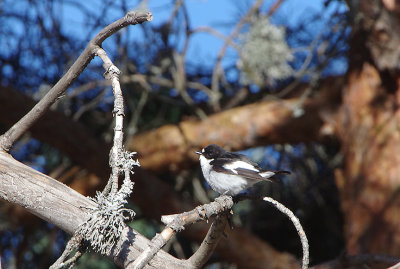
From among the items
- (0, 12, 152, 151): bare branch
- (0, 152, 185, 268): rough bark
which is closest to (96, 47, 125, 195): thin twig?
(0, 12, 152, 151): bare branch

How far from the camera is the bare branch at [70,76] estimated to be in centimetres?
189

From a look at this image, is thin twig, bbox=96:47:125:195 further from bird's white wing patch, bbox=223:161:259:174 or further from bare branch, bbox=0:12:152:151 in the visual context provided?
bird's white wing patch, bbox=223:161:259:174

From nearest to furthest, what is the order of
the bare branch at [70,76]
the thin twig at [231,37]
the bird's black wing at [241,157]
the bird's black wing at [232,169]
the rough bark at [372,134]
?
the bare branch at [70,76]
the bird's black wing at [232,169]
the bird's black wing at [241,157]
the rough bark at [372,134]
the thin twig at [231,37]

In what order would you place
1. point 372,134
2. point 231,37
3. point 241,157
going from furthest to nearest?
point 231,37, point 372,134, point 241,157

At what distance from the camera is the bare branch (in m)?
1.89

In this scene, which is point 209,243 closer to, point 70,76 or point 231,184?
point 231,184

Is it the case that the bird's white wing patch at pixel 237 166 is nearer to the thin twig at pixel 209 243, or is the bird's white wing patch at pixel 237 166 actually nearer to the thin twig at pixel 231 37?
the thin twig at pixel 209 243

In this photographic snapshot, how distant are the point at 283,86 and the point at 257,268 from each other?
174 centimetres

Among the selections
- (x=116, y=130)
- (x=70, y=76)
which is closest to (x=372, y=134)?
(x=70, y=76)

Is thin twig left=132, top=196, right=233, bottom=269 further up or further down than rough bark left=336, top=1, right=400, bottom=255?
further down

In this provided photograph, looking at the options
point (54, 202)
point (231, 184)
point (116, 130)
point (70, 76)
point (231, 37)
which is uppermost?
point (231, 37)

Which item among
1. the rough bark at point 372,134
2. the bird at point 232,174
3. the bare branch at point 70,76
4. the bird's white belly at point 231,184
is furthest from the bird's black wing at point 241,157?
the rough bark at point 372,134

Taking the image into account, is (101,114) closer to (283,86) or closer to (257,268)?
(283,86)

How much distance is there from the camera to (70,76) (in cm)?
209
